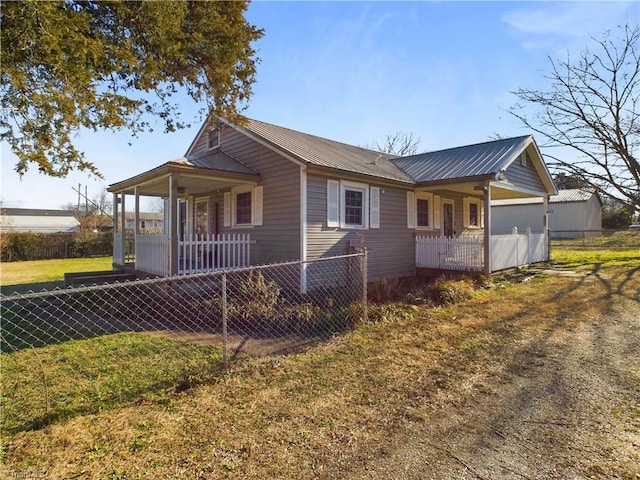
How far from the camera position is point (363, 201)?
10570 millimetres

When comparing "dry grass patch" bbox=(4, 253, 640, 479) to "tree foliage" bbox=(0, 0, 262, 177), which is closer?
"dry grass patch" bbox=(4, 253, 640, 479)

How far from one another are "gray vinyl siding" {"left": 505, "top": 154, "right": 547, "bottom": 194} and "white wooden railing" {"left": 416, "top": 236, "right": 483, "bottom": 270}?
321 centimetres

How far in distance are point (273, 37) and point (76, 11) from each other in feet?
12.5

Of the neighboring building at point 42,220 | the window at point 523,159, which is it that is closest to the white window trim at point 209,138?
the window at point 523,159

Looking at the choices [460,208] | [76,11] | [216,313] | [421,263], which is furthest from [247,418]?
[460,208]

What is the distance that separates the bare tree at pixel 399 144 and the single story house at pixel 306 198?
26.5 m

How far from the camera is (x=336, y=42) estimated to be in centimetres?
884

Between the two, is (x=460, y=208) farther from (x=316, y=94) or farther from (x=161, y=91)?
(x=161, y=91)

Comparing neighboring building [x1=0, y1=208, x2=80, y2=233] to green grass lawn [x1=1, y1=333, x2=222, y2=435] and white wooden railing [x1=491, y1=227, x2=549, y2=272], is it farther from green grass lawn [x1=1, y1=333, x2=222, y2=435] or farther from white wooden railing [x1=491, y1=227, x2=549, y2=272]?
white wooden railing [x1=491, y1=227, x2=549, y2=272]

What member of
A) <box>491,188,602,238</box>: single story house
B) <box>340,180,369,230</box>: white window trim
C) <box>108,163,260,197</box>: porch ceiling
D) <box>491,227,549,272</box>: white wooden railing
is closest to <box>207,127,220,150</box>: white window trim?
<box>108,163,260,197</box>: porch ceiling

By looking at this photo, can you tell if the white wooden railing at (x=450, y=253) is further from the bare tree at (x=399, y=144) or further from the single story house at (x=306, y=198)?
the bare tree at (x=399, y=144)

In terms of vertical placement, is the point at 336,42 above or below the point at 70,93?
above

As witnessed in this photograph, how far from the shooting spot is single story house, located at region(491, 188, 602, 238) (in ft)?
100

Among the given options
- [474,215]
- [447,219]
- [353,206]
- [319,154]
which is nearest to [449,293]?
[353,206]
